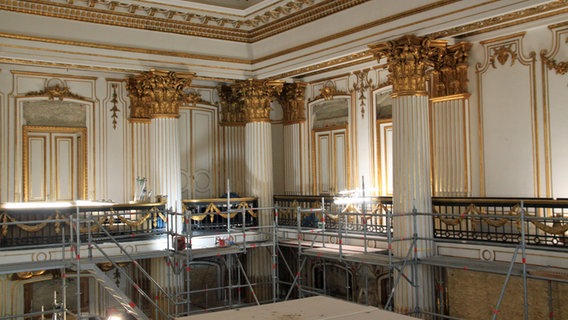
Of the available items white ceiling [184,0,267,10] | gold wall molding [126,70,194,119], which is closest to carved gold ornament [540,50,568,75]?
white ceiling [184,0,267,10]

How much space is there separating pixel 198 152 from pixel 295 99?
289 centimetres

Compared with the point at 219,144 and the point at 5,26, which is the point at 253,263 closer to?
the point at 219,144

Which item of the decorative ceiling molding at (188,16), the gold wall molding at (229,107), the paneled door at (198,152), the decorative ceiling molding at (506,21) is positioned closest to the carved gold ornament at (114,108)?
the paneled door at (198,152)

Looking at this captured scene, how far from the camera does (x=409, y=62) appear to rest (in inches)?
424

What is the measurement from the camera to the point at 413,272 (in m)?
10.4

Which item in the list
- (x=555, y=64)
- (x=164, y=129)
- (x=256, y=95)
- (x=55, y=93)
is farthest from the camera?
(x=256, y=95)

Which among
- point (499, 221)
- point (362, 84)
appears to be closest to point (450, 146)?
point (499, 221)

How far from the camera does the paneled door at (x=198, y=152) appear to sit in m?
15.5

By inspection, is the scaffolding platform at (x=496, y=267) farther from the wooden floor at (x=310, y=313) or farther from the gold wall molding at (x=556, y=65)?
the wooden floor at (x=310, y=313)

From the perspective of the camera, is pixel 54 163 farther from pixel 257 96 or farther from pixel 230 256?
pixel 257 96

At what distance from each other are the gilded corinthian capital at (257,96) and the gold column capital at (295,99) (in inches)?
31.2

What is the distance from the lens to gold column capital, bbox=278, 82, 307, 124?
52.0 feet

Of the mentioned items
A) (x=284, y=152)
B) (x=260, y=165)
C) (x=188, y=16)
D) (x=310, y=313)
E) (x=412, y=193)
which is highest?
(x=188, y=16)

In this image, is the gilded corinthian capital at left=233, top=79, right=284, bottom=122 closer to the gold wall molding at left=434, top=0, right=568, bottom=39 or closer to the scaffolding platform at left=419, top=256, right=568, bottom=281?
the gold wall molding at left=434, top=0, right=568, bottom=39
